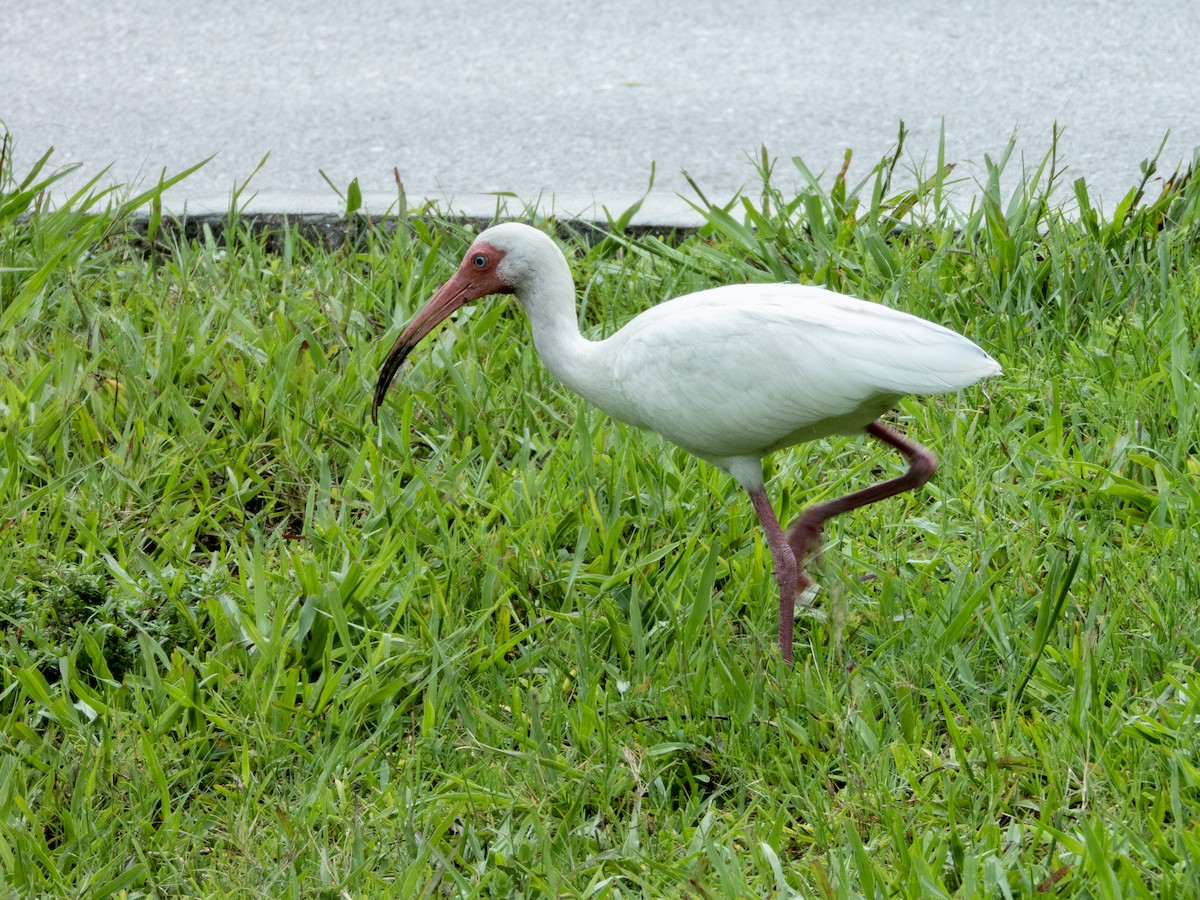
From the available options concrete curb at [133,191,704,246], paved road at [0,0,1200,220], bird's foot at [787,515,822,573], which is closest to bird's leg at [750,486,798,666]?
bird's foot at [787,515,822,573]

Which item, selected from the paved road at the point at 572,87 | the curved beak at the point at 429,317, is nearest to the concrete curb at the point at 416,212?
the paved road at the point at 572,87

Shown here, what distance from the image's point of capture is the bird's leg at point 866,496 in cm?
330

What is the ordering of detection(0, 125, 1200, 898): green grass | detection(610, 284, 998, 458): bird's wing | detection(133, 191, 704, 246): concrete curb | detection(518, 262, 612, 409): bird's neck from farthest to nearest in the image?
detection(133, 191, 704, 246): concrete curb < detection(518, 262, 612, 409): bird's neck < detection(610, 284, 998, 458): bird's wing < detection(0, 125, 1200, 898): green grass

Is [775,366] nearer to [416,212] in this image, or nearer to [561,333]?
[561,333]

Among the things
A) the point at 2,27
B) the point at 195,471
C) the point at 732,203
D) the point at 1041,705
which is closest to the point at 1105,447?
the point at 1041,705

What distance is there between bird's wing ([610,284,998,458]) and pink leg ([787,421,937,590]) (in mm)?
168

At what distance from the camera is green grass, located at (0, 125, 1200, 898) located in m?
2.58

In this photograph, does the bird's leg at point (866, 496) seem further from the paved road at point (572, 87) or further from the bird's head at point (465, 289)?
the paved road at point (572, 87)

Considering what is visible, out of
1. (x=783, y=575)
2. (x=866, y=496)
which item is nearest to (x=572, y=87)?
(x=866, y=496)

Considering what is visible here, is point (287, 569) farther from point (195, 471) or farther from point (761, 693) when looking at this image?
point (761, 693)

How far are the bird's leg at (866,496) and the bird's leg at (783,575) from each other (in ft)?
0.47

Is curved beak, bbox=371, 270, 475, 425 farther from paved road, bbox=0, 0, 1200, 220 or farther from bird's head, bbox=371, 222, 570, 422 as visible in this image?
paved road, bbox=0, 0, 1200, 220

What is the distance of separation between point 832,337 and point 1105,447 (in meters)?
1.03

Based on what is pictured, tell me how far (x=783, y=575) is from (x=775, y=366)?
48cm
